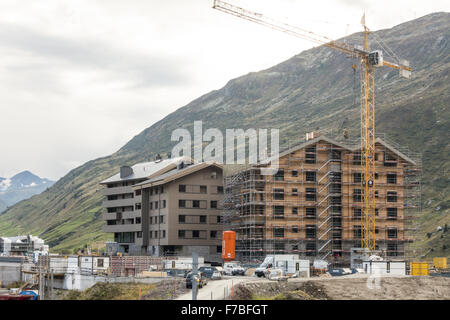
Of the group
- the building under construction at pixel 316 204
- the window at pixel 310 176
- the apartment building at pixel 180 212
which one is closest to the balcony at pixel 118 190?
the apartment building at pixel 180 212

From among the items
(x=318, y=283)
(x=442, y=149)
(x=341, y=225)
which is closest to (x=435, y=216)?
(x=442, y=149)

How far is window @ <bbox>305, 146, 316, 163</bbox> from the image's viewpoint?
108 m

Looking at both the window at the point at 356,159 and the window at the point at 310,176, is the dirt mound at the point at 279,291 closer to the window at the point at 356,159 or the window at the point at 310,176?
the window at the point at 310,176

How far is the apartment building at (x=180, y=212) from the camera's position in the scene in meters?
118

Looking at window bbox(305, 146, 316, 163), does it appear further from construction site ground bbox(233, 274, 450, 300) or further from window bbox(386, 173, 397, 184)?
construction site ground bbox(233, 274, 450, 300)

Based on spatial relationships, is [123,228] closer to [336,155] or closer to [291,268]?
[336,155]

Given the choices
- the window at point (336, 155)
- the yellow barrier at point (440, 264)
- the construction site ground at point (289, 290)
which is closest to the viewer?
the construction site ground at point (289, 290)

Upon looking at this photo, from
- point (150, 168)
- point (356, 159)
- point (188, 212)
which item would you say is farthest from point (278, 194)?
point (150, 168)

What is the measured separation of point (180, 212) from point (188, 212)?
154 centimetres

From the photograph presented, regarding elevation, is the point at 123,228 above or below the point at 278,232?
above

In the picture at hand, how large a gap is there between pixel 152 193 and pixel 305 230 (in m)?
33.4

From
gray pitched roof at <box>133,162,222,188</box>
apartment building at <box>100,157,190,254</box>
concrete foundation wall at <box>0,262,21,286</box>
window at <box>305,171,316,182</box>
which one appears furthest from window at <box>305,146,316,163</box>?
concrete foundation wall at <box>0,262,21,286</box>

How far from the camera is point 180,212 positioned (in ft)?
390

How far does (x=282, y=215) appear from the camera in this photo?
348 ft
